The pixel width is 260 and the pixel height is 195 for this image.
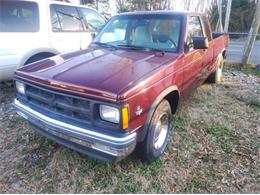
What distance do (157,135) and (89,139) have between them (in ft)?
3.42

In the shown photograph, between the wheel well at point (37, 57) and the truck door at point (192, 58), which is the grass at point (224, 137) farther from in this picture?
the wheel well at point (37, 57)

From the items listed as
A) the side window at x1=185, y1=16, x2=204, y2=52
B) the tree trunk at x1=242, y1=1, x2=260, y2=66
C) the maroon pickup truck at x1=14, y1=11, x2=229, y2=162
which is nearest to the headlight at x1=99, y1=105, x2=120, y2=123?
the maroon pickup truck at x1=14, y1=11, x2=229, y2=162

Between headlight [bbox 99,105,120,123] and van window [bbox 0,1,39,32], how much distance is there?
3.26 meters

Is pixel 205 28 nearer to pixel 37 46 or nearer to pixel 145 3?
pixel 37 46

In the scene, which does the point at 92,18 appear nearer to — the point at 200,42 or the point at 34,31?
the point at 34,31

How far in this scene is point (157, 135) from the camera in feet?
10.3

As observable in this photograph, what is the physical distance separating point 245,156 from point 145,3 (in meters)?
13.6

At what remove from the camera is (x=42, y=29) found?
5.07 m

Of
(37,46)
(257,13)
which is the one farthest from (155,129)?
(257,13)

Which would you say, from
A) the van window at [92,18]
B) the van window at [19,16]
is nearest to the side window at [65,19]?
the van window at [92,18]

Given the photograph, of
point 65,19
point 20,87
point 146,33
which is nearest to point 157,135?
point 146,33

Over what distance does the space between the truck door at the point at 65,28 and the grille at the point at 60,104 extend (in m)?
2.67

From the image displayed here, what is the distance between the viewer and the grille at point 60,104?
2.45 metres

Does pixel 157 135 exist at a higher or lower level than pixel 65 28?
lower
